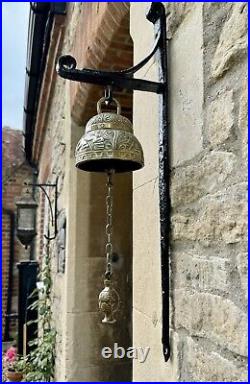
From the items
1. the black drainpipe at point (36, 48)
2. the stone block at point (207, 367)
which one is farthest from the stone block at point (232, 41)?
the black drainpipe at point (36, 48)

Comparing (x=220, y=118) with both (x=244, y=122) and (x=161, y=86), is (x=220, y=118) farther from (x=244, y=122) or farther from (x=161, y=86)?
(x=161, y=86)

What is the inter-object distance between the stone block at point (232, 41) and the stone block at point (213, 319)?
482 millimetres

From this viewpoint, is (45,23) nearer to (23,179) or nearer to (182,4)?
(182,4)

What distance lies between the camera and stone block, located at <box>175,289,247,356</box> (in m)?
0.69

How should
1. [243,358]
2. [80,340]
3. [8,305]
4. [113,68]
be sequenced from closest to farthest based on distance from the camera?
[243,358], [113,68], [80,340], [8,305]

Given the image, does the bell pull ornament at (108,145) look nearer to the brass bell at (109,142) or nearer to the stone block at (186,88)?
the brass bell at (109,142)

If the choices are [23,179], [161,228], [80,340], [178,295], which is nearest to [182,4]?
[161,228]

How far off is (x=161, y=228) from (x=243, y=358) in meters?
0.42

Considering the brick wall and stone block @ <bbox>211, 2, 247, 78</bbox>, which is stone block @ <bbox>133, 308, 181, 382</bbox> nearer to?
stone block @ <bbox>211, 2, 247, 78</bbox>

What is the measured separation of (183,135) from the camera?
0.97m

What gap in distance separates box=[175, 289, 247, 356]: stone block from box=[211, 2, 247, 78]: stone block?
1.58 ft

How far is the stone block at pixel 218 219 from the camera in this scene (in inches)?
27.6

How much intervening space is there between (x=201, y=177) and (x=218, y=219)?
128mm

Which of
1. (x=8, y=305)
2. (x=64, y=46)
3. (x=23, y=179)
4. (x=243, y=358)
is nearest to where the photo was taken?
(x=243, y=358)
